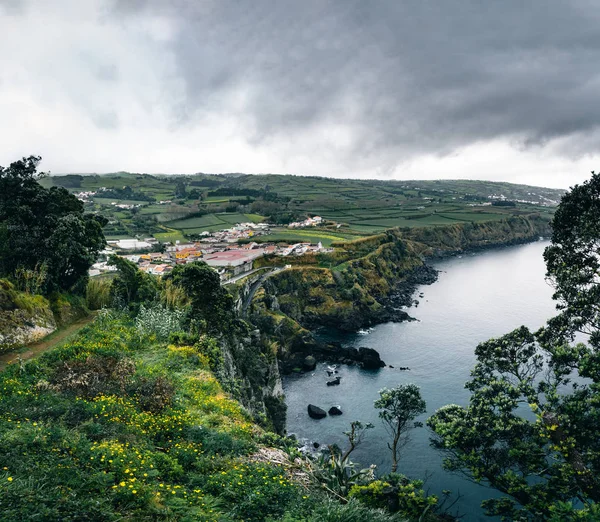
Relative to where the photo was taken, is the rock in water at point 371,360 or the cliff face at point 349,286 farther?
the cliff face at point 349,286

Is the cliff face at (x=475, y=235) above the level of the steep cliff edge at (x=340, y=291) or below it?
above

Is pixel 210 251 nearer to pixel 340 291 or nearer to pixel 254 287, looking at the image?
pixel 254 287

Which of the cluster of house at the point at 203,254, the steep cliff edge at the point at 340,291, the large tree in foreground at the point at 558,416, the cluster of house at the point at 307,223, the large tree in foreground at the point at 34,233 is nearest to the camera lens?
the large tree in foreground at the point at 558,416

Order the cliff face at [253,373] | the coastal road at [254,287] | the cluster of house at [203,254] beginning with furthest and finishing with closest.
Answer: the cluster of house at [203,254] → the coastal road at [254,287] → the cliff face at [253,373]

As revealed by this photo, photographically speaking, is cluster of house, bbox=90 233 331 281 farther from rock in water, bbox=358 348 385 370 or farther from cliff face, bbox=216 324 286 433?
cliff face, bbox=216 324 286 433

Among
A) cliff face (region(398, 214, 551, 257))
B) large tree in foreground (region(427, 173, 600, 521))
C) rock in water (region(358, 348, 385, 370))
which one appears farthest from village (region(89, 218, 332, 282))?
cliff face (region(398, 214, 551, 257))

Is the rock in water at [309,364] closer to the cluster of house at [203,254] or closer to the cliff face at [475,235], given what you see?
the cluster of house at [203,254]

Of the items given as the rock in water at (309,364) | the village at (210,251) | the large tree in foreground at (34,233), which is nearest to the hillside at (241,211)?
the village at (210,251)
